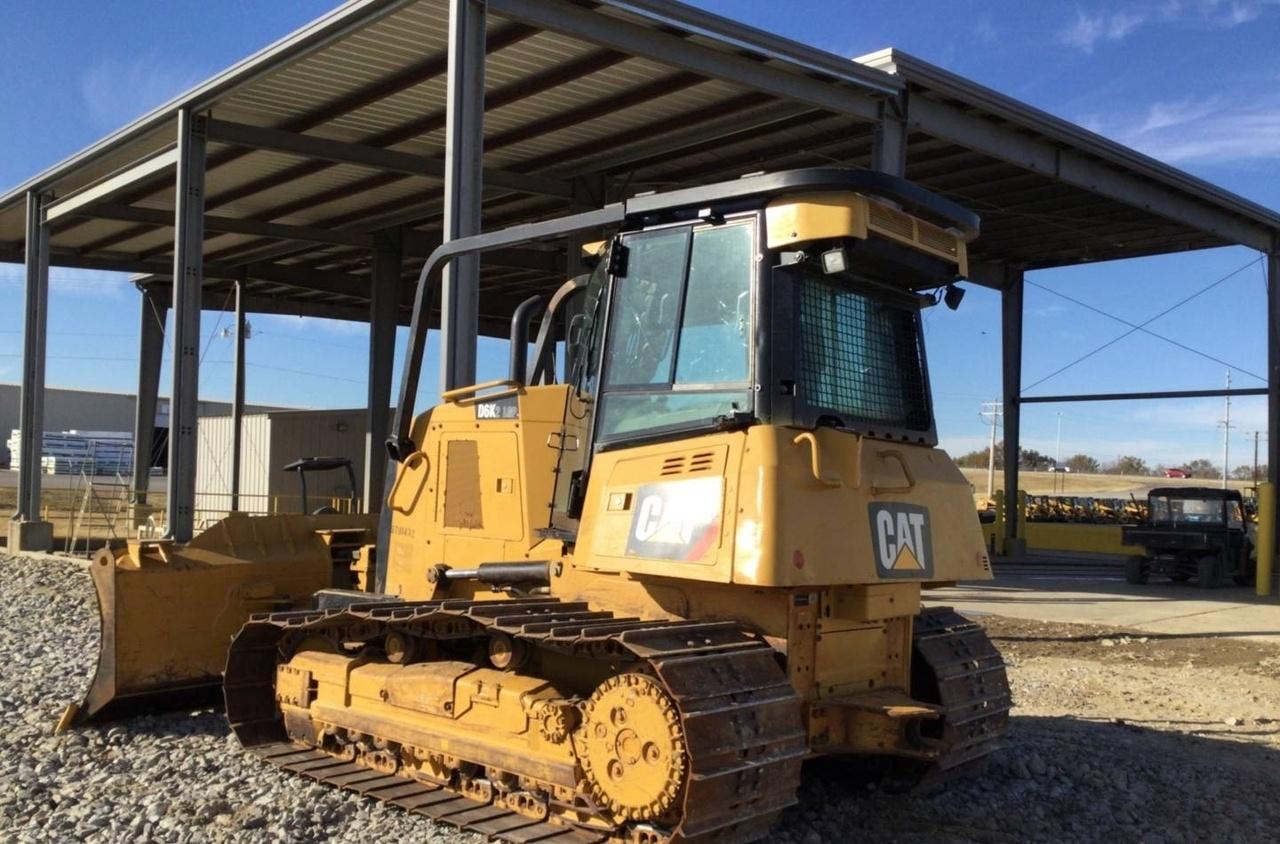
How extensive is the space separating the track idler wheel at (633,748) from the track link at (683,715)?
98 millimetres

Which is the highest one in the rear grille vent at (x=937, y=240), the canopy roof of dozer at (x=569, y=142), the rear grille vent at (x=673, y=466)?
the canopy roof of dozer at (x=569, y=142)

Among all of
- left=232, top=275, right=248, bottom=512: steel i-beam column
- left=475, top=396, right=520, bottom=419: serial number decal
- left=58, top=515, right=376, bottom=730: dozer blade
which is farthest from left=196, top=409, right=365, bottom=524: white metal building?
left=475, top=396, right=520, bottom=419: serial number decal

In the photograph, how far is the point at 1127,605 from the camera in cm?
1683

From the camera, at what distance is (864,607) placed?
5309 mm

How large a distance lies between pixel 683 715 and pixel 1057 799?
9.87ft

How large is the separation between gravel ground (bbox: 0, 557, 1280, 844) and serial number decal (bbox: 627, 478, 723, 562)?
5.16ft

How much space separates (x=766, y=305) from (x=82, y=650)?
8.43 meters

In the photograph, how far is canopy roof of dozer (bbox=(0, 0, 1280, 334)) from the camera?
13461mm

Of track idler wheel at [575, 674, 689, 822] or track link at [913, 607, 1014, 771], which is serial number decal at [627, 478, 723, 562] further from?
track link at [913, 607, 1014, 771]

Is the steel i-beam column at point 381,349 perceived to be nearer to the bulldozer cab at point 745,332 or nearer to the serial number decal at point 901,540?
the bulldozer cab at point 745,332

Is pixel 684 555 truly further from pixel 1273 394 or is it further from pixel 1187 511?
pixel 1273 394

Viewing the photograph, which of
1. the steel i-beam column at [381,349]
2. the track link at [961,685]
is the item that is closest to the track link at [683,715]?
the track link at [961,685]

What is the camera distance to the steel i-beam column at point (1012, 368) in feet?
91.6

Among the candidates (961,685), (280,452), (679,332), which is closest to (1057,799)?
(961,685)
